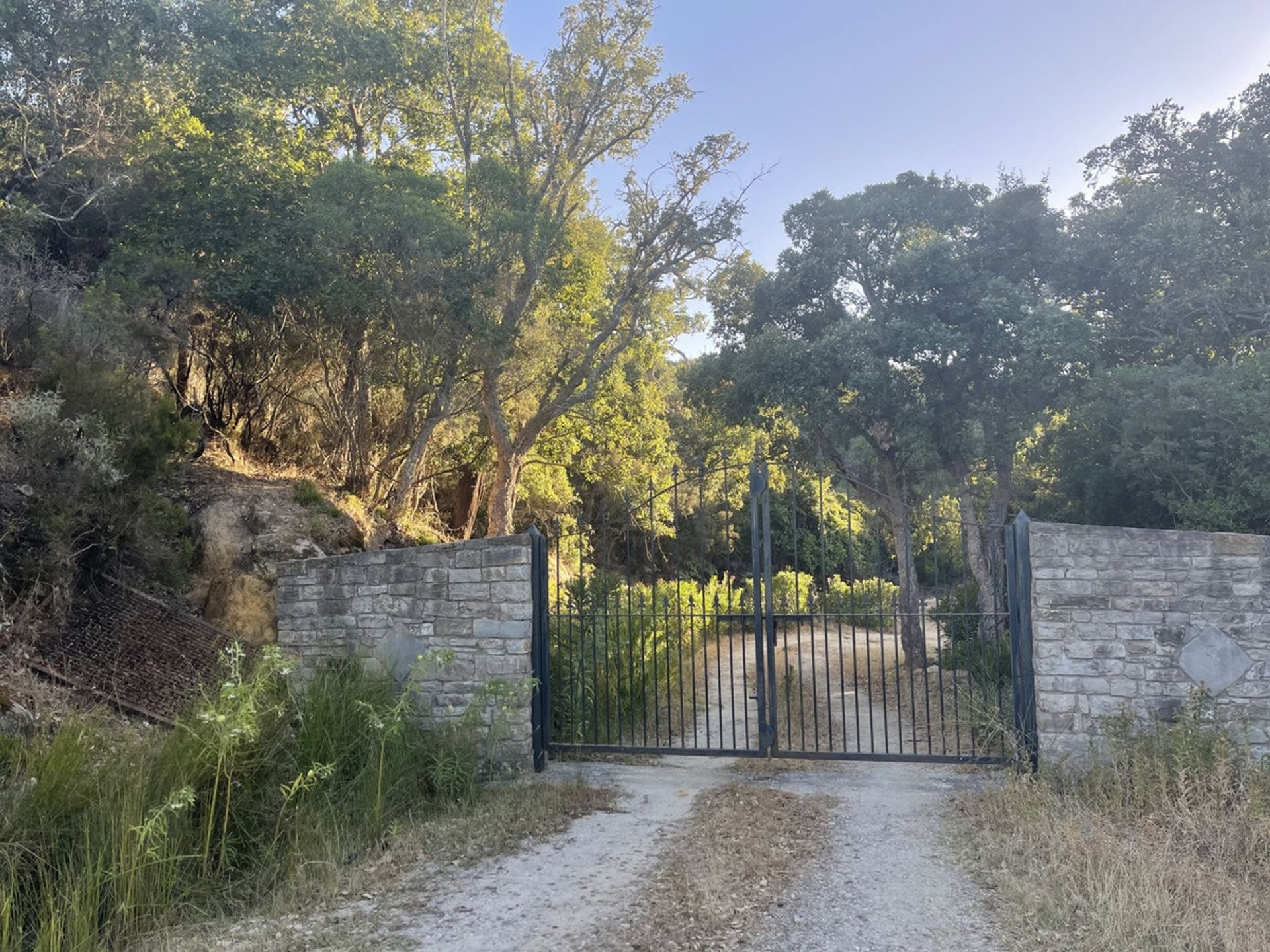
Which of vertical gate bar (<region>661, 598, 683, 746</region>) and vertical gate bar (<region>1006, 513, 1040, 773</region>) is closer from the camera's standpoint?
vertical gate bar (<region>1006, 513, 1040, 773</region>)

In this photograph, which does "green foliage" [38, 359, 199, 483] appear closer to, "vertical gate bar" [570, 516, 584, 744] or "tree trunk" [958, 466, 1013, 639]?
"vertical gate bar" [570, 516, 584, 744]

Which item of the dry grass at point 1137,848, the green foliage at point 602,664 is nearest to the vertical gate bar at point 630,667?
the green foliage at point 602,664

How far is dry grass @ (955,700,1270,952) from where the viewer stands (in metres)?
3.56

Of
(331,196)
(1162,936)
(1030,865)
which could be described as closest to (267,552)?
(331,196)

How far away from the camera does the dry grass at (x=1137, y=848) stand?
11.7ft

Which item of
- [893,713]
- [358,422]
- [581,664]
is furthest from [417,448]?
[893,713]

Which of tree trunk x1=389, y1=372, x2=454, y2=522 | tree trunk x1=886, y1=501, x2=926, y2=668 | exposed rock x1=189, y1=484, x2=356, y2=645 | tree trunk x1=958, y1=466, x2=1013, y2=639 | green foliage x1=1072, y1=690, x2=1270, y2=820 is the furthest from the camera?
tree trunk x1=389, y1=372, x2=454, y2=522

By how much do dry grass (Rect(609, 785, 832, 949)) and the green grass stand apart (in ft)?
5.48

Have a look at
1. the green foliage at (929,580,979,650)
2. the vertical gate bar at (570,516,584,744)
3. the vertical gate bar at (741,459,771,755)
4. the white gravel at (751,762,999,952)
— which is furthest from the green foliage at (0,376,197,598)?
the green foliage at (929,580,979,650)

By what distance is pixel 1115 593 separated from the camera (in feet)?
18.6

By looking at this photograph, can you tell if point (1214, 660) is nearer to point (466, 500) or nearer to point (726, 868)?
point (726, 868)

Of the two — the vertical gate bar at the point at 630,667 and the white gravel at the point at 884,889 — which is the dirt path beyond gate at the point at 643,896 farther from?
the vertical gate bar at the point at 630,667

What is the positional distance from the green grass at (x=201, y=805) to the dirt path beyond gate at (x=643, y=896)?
23.6 inches

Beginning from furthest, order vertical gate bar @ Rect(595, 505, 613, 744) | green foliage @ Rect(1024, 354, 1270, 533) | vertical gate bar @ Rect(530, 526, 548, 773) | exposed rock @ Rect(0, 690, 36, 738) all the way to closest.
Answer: green foliage @ Rect(1024, 354, 1270, 533), vertical gate bar @ Rect(595, 505, 613, 744), vertical gate bar @ Rect(530, 526, 548, 773), exposed rock @ Rect(0, 690, 36, 738)
